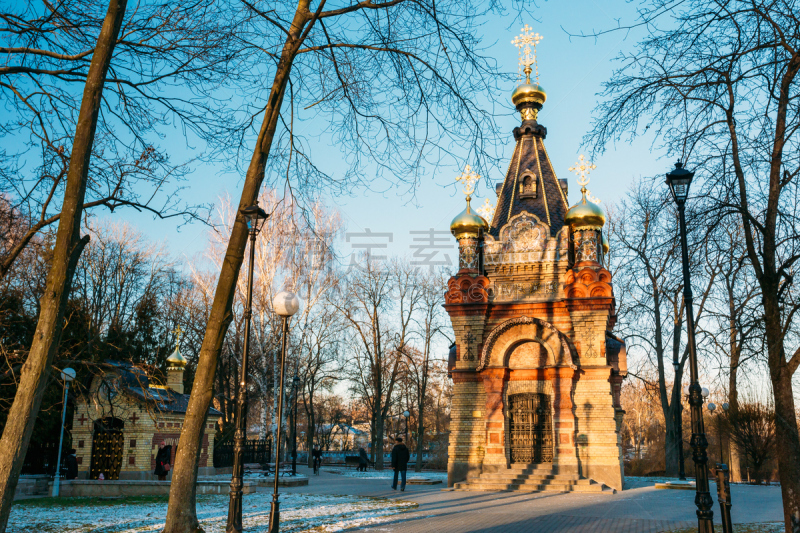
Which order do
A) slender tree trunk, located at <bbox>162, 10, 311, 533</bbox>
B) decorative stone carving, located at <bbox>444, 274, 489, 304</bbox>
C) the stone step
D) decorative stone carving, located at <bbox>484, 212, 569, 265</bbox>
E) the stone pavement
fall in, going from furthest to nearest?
decorative stone carving, located at <bbox>484, 212, 569, 265</bbox>
decorative stone carving, located at <bbox>444, 274, 489, 304</bbox>
the stone step
the stone pavement
slender tree trunk, located at <bbox>162, 10, 311, 533</bbox>

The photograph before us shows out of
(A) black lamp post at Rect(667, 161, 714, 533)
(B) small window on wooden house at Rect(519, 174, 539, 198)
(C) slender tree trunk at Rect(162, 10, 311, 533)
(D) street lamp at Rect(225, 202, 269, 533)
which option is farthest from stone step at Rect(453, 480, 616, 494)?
(C) slender tree trunk at Rect(162, 10, 311, 533)

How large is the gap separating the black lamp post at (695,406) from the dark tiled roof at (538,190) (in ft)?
38.4

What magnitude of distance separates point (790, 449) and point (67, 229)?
9.84 m

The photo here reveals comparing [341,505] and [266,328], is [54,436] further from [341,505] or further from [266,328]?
[341,505]

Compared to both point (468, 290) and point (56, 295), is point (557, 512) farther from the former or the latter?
point (56, 295)

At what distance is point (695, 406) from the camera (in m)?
8.23

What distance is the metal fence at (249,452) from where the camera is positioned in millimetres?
24620

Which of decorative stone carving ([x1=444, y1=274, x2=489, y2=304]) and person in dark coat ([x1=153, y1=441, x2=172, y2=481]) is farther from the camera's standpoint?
decorative stone carving ([x1=444, y1=274, x2=489, y2=304])

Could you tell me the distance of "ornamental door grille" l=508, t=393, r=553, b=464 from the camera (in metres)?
Result: 19.1

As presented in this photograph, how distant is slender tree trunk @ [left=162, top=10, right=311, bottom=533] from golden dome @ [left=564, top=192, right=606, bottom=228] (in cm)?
1334

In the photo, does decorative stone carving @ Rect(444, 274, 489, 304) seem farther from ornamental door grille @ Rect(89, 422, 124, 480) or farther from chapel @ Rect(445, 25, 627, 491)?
ornamental door grille @ Rect(89, 422, 124, 480)

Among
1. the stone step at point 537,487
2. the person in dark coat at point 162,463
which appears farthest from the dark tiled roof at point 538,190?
the person in dark coat at point 162,463

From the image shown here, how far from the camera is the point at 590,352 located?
743 inches

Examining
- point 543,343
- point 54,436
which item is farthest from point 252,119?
point 54,436
